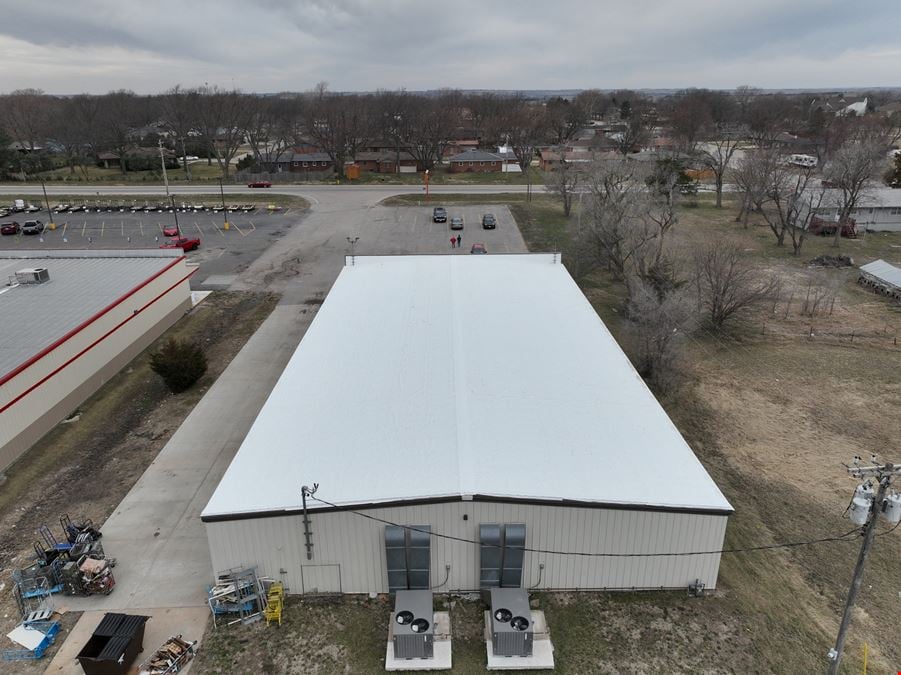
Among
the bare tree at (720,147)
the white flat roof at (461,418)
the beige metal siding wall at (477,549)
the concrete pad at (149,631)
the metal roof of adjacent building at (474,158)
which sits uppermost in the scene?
the bare tree at (720,147)

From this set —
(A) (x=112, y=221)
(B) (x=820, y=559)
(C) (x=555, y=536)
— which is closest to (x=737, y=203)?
(B) (x=820, y=559)

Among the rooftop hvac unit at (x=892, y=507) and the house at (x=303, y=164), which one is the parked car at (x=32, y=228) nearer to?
the house at (x=303, y=164)

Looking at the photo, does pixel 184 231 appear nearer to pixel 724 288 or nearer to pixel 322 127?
pixel 322 127

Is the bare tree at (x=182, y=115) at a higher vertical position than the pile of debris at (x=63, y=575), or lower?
higher

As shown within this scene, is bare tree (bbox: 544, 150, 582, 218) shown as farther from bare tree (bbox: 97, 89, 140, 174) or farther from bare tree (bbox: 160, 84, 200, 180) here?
bare tree (bbox: 97, 89, 140, 174)

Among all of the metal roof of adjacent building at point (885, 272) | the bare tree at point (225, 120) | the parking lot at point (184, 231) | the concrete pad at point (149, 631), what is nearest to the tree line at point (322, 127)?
the bare tree at point (225, 120)

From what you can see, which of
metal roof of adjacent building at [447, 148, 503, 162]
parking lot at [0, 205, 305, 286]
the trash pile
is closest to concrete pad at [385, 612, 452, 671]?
the trash pile

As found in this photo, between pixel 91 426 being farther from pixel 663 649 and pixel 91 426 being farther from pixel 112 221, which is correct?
pixel 112 221
